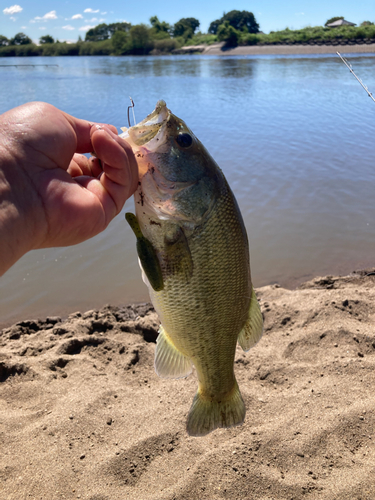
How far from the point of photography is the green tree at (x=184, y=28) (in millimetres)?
107250

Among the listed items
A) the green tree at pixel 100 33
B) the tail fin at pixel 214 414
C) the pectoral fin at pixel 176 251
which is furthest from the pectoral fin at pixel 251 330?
the green tree at pixel 100 33

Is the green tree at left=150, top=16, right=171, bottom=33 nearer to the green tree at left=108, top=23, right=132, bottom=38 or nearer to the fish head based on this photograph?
the green tree at left=108, top=23, right=132, bottom=38

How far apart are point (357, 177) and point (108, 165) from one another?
33.6 ft

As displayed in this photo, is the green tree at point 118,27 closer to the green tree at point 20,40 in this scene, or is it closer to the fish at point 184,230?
the green tree at point 20,40

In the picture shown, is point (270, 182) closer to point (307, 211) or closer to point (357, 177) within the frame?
point (307, 211)

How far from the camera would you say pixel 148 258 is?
1.96m

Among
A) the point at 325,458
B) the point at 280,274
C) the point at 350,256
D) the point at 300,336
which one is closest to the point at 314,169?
the point at 350,256

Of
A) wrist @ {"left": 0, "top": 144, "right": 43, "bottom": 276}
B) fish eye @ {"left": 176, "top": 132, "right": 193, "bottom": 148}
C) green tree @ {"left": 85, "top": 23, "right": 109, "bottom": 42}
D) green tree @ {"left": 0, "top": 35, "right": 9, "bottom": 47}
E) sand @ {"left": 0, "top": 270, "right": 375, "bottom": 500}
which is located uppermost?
green tree @ {"left": 85, "top": 23, "right": 109, "bottom": 42}

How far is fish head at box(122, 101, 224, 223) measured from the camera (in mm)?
1980

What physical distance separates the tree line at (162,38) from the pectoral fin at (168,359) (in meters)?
70.6

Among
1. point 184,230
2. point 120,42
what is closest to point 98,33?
point 120,42

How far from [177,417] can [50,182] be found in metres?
2.60

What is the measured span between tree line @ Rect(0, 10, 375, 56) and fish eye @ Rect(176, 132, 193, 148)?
230ft

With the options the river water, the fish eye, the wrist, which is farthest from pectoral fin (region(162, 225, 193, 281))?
the river water
